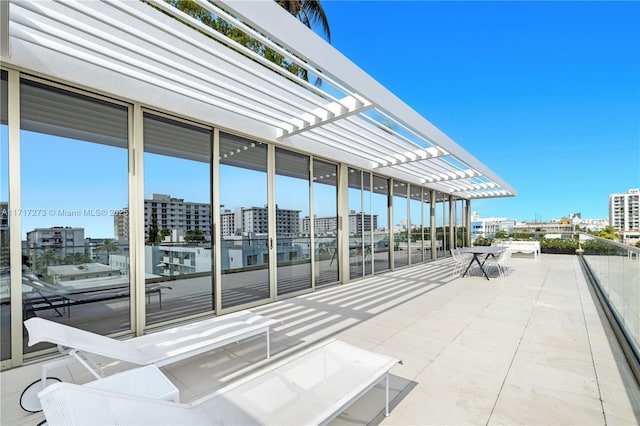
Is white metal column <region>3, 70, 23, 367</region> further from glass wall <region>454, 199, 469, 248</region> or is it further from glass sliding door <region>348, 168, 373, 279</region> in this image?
glass wall <region>454, 199, 469, 248</region>

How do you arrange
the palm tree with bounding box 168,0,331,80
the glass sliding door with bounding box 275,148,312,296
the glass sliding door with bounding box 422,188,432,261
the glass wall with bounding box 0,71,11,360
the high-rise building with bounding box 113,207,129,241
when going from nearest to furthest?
1. the glass wall with bounding box 0,71,11,360
2. the high-rise building with bounding box 113,207,129,241
3. the glass sliding door with bounding box 275,148,312,296
4. the palm tree with bounding box 168,0,331,80
5. the glass sliding door with bounding box 422,188,432,261

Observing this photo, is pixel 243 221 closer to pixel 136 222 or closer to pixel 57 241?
pixel 136 222

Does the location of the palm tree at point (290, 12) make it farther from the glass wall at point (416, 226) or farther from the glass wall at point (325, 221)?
the glass wall at point (416, 226)

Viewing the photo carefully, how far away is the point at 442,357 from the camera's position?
10.7 feet

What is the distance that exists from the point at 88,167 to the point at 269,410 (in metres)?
3.68

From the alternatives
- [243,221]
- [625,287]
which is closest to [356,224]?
[243,221]

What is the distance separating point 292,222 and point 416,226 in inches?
244

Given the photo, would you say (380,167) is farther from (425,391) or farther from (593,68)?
(593,68)

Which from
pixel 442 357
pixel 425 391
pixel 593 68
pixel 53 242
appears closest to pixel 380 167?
pixel 442 357

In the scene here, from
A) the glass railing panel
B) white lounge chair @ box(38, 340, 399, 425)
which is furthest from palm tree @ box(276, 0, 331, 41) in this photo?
white lounge chair @ box(38, 340, 399, 425)

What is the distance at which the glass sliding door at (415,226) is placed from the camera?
10555mm

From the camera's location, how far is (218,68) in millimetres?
3281

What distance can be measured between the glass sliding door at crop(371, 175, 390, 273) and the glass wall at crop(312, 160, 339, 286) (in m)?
1.68

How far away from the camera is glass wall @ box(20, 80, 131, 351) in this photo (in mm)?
3367
